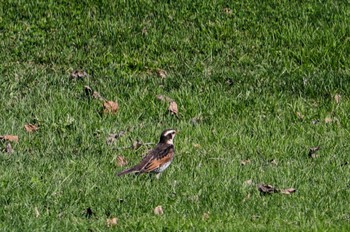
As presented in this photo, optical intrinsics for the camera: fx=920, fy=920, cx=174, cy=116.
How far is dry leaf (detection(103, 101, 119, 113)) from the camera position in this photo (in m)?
12.3

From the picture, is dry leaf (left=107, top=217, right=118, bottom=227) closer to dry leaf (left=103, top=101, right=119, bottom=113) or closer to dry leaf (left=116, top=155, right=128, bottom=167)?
dry leaf (left=116, top=155, right=128, bottom=167)

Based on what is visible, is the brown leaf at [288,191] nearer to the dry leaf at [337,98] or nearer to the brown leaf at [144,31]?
the dry leaf at [337,98]

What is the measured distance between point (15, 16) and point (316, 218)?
876cm

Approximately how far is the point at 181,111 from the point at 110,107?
0.96m

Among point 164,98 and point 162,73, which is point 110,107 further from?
point 162,73

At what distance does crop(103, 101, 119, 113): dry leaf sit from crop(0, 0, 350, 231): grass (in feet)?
0.34

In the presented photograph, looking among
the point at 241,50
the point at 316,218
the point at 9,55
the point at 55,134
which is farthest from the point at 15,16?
the point at 316,218

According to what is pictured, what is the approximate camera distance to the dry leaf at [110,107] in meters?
12.3

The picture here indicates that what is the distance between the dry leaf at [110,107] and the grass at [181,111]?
104 millimetres

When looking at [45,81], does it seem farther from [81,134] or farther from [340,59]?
[340,59]

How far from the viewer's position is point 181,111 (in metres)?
12.5

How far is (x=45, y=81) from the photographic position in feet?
44.1

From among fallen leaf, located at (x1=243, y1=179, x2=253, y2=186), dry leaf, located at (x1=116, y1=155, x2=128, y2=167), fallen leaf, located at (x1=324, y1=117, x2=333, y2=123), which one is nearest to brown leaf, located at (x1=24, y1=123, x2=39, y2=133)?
dry leaf, located at (x1=116, y1=155, x2=128, y2=167)

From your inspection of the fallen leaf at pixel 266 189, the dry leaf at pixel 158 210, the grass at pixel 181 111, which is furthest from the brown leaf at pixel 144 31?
the dry leaf at pixel 158 210
